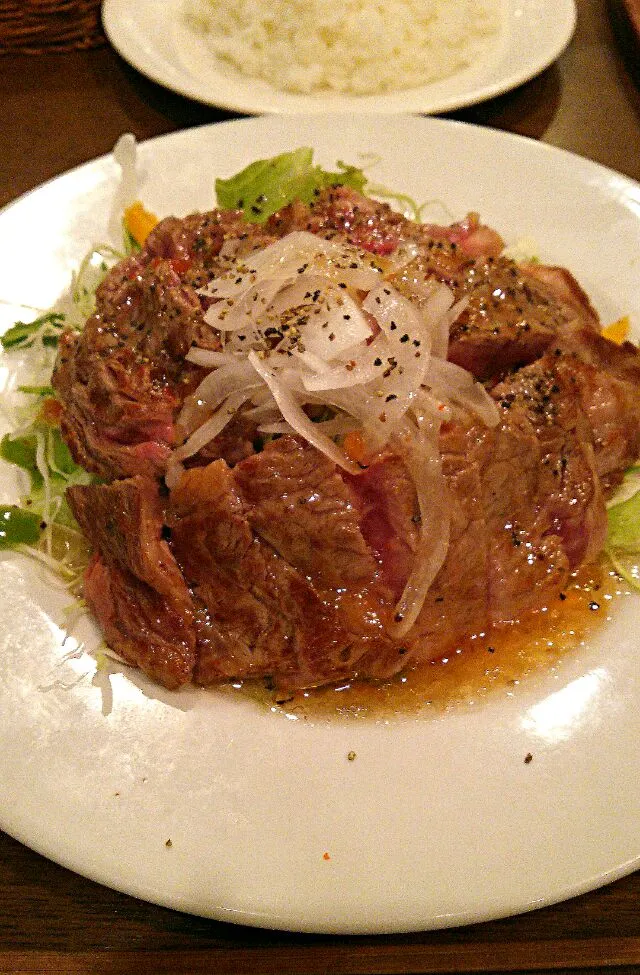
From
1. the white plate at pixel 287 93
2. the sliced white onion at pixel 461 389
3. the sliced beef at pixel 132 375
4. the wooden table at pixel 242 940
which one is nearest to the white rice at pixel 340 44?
the white plate at pixel 287 93

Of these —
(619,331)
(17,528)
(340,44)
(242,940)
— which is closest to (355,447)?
(17,528)

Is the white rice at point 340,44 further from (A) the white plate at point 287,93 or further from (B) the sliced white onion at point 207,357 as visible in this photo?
(B) the sliced white onion at point 207,357

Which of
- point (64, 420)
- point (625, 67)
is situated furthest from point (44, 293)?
point (625, 67)

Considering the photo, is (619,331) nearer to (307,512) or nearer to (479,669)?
(479,669)

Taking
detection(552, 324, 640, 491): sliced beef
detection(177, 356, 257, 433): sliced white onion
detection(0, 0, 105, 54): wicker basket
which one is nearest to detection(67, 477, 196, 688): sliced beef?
detection(177, 356, 257, 433): sliced white onion

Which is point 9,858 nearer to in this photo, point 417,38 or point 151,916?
point 151,916
